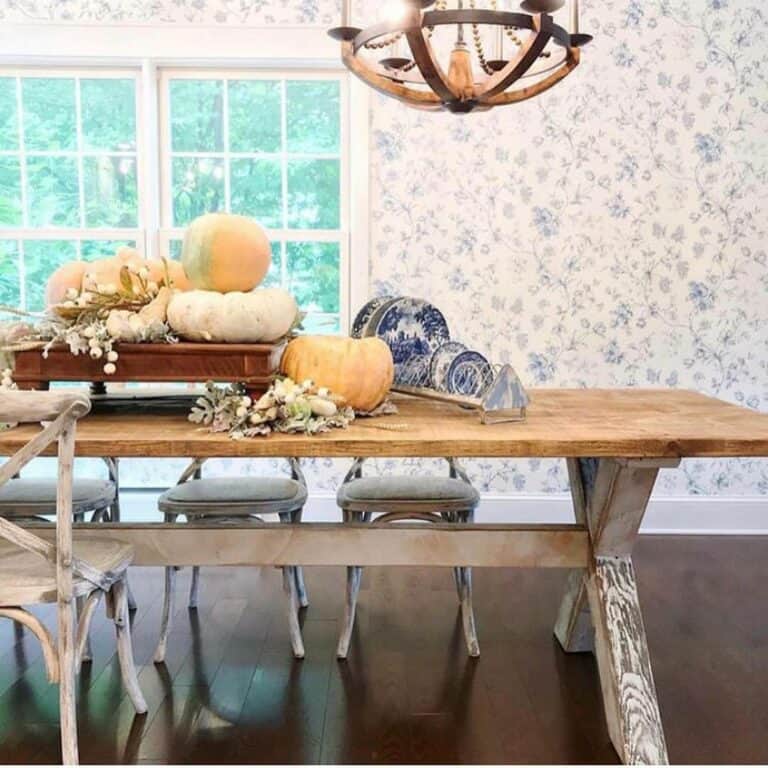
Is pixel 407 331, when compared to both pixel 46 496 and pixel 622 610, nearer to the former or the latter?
pixel 622 610

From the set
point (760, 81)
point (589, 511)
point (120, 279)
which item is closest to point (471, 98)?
point (120, 279)

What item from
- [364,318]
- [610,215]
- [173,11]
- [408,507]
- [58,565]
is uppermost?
[173,11]

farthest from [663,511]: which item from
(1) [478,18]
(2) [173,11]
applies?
(2) [173,11]

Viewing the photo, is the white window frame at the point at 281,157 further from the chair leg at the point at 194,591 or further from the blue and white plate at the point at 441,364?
the blue and white plate at the point at 441,364

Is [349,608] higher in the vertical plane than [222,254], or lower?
lower

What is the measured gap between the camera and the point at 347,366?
1.72 m

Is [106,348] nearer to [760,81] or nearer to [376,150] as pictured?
[376,150]

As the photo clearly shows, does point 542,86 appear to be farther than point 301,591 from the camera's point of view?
No

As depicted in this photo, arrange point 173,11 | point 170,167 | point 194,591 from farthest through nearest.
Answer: point 170,167, point 173,11, point 194,591

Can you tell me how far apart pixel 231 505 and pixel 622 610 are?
1.10 metres

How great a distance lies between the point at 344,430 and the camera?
64.4 inches

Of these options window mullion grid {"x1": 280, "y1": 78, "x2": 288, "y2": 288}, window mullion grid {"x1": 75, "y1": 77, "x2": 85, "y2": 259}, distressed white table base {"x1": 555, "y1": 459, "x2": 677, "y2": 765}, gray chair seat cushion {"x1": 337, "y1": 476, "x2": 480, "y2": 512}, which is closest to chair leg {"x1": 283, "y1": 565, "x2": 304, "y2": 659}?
gray chair seat cushion {"x1": 337, "y1": 476, "x2": 480, "y2": 512}

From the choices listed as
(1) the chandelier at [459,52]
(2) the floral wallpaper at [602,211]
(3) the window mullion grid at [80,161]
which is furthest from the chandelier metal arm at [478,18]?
(3) the window mullion grid at [80,161]

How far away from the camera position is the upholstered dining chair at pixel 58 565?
1412 millimetres
